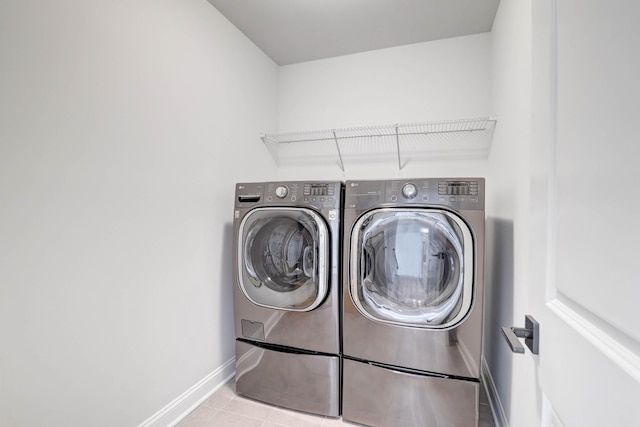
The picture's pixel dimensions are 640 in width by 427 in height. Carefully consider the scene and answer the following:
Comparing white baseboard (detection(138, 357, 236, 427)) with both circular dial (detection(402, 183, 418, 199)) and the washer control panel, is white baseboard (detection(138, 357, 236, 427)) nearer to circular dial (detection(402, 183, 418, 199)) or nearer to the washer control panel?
the washer control panel

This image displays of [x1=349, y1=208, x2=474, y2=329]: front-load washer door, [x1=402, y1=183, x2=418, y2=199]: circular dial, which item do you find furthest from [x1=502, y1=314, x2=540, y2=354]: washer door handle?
[x1=402, y1=183, x2=418, y2=199]: circular dial

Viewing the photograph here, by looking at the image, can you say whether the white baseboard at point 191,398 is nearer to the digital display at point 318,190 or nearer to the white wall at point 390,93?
the digital display at point 318,190

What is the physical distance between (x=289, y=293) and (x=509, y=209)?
4.20ft

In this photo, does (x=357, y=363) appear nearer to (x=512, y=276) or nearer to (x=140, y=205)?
(x=512, y=276)

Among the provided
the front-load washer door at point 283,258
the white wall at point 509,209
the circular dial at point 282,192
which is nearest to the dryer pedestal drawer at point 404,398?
the white wall at point 509,209

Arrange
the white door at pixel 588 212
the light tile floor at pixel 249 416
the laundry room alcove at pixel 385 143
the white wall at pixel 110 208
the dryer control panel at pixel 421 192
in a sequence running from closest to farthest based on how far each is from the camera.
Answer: the white door at pixel 588 212, the white wall at pixel 110 208, the dryer control panel at pixel 421 192, the light tile floor at pixel 249 416, the laundry room alcove at pixel 385 143

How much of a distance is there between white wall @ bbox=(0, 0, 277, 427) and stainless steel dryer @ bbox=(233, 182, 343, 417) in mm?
274

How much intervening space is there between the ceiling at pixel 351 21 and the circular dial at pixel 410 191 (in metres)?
1.24

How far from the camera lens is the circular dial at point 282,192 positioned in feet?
5.39

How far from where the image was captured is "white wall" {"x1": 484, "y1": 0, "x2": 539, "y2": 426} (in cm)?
122

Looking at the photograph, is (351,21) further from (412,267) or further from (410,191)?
(412,267)

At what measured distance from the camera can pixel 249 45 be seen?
2.24 meters

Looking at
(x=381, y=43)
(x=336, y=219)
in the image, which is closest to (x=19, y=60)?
(x=336, y=219)

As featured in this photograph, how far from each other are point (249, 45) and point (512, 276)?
236 cm
